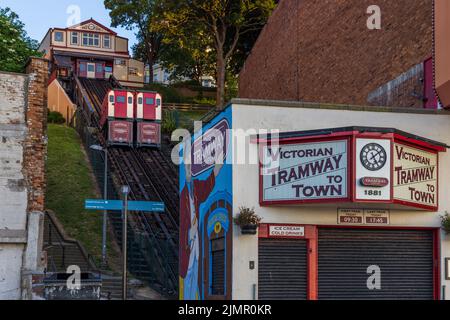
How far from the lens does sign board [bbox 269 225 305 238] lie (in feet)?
59.8

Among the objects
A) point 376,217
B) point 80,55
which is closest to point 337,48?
point 376,217

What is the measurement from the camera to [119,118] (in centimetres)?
5075

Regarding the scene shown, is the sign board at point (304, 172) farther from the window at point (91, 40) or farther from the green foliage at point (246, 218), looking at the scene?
the window at point (91, 40)

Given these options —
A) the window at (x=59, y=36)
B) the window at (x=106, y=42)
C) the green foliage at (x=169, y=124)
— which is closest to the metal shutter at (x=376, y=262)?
the green foliage at (x=169, y=124)

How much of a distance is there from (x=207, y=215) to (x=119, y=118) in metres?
31.3

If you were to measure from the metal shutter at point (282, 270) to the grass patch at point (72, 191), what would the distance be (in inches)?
655

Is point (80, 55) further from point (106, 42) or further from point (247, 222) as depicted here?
point (247, 222)

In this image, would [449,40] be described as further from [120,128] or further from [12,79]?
[120,128]

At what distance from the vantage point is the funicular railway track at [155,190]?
31000mm

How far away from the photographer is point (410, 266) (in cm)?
1908

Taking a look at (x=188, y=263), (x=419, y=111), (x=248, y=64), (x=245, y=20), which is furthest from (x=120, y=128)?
(x=419, y=111)

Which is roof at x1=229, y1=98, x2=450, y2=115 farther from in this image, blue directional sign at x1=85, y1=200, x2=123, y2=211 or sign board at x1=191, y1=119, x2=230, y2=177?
blue directional sign at x1=85, y1=200, x2=123, y2=211

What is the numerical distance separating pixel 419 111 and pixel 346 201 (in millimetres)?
3843

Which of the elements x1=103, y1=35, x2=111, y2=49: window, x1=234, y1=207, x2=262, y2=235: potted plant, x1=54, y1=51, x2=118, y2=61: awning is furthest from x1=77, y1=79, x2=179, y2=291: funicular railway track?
x1=103, y1=35, x2=111, y2=49: window
